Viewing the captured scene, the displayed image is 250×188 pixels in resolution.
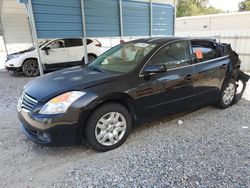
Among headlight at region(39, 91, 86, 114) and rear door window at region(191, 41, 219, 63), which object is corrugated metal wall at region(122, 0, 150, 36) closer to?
rear door window at region(191, 41, 219, 63)

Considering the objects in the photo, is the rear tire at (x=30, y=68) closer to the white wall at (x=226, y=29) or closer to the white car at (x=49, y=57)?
the white car at (x=49, y=57)

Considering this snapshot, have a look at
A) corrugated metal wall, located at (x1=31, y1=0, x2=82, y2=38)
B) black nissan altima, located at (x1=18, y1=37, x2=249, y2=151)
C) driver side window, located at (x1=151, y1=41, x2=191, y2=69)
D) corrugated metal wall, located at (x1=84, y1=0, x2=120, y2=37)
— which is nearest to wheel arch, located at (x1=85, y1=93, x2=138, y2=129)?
black nissan altima, located at (x1=18, y1=37, x2=249, y2=151)

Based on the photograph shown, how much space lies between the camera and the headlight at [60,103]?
240cm

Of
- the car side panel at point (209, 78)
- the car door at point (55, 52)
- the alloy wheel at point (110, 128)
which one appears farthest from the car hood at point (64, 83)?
the car door at point (55, 52)

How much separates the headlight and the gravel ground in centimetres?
68

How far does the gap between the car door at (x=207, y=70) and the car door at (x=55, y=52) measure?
619 cm

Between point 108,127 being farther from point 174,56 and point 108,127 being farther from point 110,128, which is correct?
point 174,56

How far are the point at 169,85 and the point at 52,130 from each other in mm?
1794

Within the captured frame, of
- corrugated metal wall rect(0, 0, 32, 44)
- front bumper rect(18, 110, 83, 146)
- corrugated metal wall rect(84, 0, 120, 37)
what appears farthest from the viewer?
corrugated metal wall rect(0, 0, 32, 44)

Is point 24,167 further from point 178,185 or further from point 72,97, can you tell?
point 178,185

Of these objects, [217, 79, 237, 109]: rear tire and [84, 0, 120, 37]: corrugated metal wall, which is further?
[84, 0, 120, 37]: corrugated metal wall

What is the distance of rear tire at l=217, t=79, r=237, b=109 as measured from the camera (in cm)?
404

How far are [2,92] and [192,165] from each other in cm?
563

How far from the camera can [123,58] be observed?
337 cm
